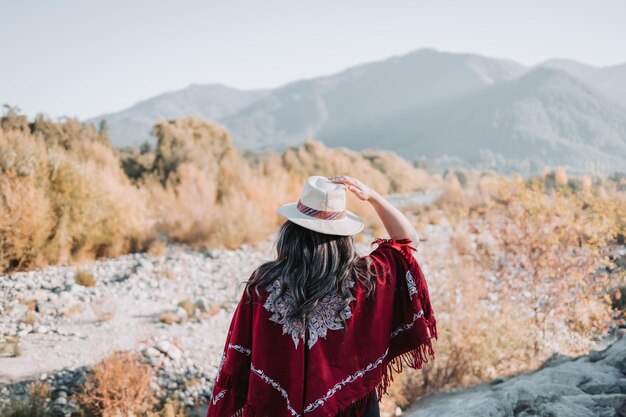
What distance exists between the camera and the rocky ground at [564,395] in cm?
299

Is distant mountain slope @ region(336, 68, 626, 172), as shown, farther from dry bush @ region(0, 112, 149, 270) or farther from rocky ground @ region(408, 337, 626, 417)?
dry bush @ region(0, 112, 149, 270)

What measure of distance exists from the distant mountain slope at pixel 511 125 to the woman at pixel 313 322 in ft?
51.2

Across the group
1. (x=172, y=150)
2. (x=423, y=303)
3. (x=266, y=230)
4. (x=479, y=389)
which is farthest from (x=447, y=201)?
(x=423, y=303)

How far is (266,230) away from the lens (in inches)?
463

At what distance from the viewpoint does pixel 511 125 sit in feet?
290

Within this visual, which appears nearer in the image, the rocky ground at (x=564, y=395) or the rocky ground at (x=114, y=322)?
the rocky ground at (x=564, y=395)

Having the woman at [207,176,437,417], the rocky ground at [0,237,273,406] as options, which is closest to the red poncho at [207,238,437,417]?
the woman at [207,176,437,417]

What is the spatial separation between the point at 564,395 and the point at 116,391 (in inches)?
137

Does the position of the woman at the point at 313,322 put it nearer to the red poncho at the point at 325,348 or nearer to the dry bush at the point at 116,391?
the red poncho at the point at 325,348

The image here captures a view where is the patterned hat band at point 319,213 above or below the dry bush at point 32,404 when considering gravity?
above

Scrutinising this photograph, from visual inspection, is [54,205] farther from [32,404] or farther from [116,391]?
[116,391]

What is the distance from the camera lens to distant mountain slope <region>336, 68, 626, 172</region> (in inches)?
1927

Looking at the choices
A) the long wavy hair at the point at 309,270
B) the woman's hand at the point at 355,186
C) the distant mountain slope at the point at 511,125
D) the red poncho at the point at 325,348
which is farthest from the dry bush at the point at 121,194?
the distant mountain slope at the point at 511,125

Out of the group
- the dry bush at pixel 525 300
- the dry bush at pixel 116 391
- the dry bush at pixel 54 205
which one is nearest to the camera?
the dry bush at pixel 116 391
